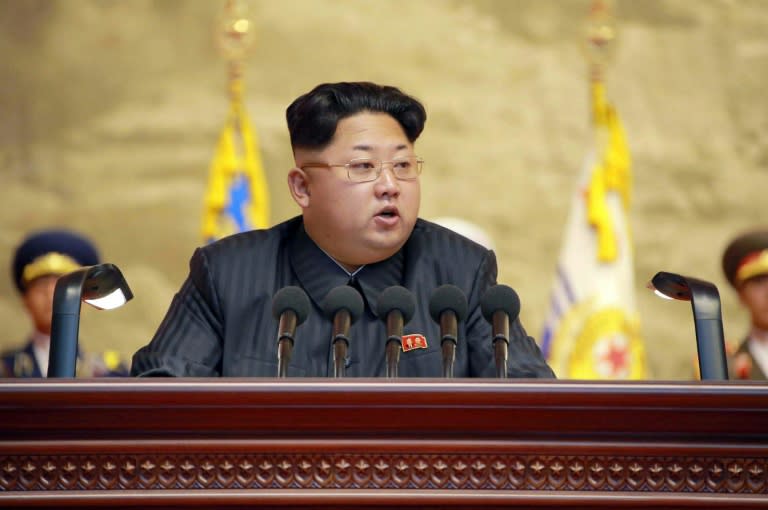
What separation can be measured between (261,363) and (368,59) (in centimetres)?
452

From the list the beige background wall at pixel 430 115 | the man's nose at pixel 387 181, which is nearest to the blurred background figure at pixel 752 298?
the beige background wall at pixel 430 115

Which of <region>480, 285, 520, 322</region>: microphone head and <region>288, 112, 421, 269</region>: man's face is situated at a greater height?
<region>288, 112, 421, 269</region>: man's face

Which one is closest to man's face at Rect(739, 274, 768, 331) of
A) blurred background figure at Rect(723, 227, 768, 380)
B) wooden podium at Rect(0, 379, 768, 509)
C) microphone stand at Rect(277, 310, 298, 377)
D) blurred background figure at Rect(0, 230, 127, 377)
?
blurred background figure at Rect(723, 227, 768, 380)

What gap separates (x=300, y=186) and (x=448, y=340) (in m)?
0.89

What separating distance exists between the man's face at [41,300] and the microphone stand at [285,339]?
2.68 metres

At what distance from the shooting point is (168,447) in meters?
1.94

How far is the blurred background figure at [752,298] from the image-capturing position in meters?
4.77

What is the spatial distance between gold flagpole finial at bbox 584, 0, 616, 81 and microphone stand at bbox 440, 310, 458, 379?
15.5ft

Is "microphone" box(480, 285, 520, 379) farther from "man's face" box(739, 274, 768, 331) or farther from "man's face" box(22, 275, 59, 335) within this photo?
"man's face" box(22, 275, 59, 335)

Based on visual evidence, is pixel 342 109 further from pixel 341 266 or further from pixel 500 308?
pixel 500 308

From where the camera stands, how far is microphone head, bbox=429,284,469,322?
96.0 inches

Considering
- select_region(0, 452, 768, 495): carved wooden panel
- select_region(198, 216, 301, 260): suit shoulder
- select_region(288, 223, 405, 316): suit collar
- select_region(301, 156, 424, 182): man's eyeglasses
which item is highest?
select_region(301, 156, 424, 182): man's eyeglasses

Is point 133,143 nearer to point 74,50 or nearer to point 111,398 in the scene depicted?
point 74,50

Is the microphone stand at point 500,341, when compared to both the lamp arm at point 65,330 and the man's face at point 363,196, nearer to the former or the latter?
the man's face at point 363,196
